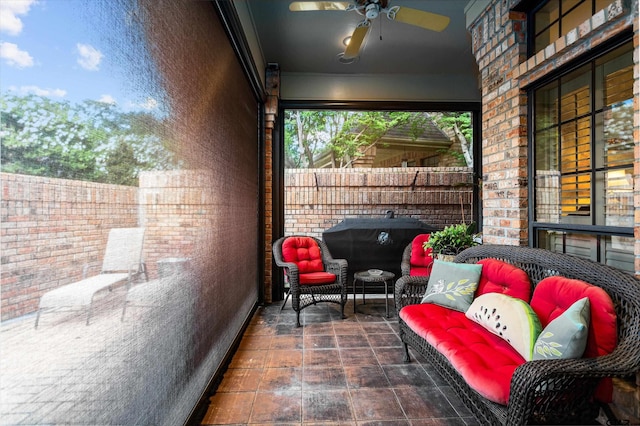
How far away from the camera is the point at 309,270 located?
3.78 m

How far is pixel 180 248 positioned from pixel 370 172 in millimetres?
3350

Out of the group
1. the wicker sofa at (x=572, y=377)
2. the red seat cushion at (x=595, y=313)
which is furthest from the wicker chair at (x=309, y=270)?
the red seat cushion at (x=595, y=313)

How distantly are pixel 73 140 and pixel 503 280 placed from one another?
2.27 m

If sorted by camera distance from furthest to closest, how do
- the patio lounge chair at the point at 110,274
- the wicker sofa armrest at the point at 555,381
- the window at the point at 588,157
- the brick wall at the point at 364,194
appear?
the brick wall at the point at 364,194, the window at the point at 588,157, the wicker sofa armrest at the point at 555,381, the patio lounge chair at the point at 110,274

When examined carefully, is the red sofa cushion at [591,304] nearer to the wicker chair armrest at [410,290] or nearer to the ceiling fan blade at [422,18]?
the wicker chair armrest at [410,290]

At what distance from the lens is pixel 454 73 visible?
425cm

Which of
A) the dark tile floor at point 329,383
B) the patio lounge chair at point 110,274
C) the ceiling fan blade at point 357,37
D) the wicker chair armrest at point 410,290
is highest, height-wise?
the ceiling fan blade at point 357,37

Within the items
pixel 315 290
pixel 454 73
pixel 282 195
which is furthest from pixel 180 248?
pixel 454 73

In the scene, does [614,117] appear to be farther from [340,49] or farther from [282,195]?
[282,195]

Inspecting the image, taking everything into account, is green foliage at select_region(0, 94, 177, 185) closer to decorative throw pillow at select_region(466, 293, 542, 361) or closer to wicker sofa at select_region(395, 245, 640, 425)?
wicker sofa at select_region(395, 245, 640, 425)

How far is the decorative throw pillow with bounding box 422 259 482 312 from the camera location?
7.22 ft

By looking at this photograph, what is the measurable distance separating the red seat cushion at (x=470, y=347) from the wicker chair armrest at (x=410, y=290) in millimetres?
260

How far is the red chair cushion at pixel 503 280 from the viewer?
193cm

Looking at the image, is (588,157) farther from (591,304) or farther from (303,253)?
(303,253)
